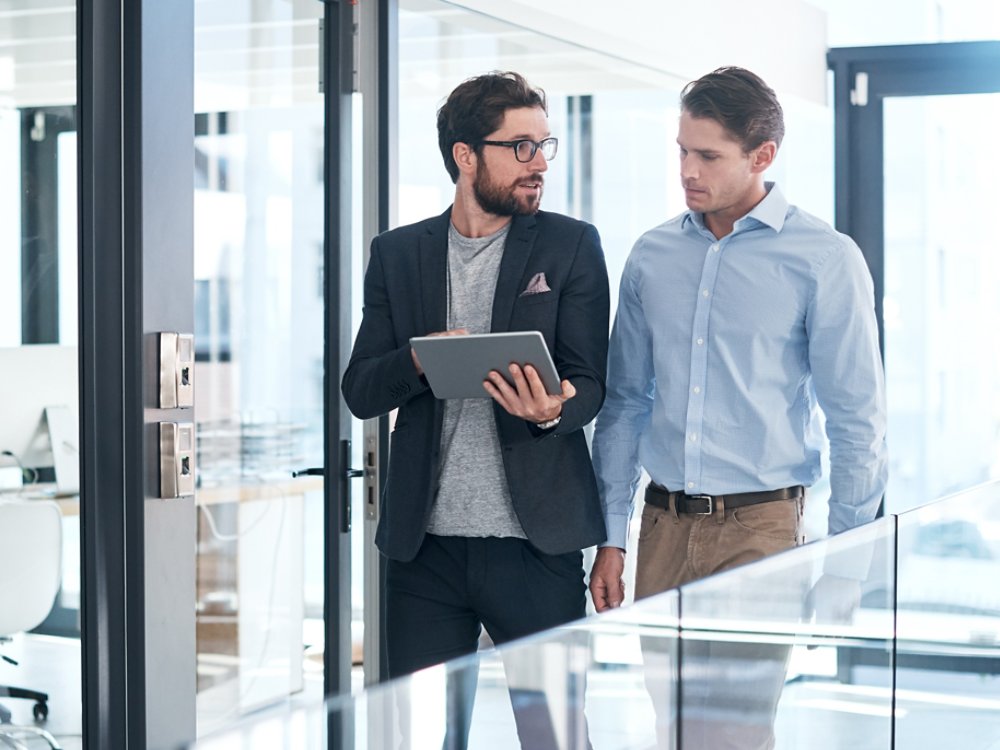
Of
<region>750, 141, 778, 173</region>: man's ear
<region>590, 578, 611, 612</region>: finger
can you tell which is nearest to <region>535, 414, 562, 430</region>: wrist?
<region>590, 578, 611, 612</region>: finger

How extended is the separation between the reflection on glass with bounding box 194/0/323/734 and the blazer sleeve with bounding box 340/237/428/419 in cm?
55

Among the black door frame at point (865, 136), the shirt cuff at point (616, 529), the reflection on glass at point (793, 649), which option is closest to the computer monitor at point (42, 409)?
the shirt cuff at point (616, 529)

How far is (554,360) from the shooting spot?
7.91 ft

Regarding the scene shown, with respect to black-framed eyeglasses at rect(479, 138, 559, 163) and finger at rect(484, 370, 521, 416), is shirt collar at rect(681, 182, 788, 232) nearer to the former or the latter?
black-framed eyeglasses at rect(479, 138, 559, 163)

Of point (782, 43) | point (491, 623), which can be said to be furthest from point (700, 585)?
point (782, 43)

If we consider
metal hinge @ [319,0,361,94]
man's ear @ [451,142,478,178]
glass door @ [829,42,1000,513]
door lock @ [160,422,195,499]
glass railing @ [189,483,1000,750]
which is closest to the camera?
glass railing @ [189,483,1000,750]

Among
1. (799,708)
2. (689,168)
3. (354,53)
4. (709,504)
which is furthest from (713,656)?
(354,53)

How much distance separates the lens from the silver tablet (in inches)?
83.5

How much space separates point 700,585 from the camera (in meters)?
1.89

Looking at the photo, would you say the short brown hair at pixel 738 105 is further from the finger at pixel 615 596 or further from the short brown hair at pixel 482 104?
the finger at pixel 615 596

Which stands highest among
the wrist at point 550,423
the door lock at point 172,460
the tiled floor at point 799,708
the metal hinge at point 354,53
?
the metal hinge at point 354,53

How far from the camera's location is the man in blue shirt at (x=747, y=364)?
2379mm

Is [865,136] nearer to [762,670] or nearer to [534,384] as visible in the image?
[534,384]

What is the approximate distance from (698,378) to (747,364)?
9 centimetres
